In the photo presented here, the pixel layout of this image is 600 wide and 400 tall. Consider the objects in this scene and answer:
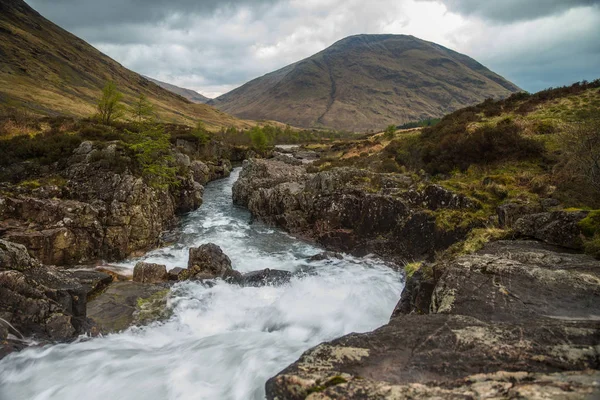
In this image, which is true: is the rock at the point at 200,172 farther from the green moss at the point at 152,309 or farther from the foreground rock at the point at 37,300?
the foreground rock at the point at 37,300

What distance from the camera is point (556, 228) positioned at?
951 cm

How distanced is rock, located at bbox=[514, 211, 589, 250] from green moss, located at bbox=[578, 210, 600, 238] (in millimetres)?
124

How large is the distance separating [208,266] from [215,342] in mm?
5947

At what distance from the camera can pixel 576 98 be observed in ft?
102

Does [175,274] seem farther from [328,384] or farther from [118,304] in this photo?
[328,384]

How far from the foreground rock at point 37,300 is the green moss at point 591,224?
51.4ft

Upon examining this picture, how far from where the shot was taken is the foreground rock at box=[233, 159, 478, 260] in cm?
1802

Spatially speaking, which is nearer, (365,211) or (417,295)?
(417,295)

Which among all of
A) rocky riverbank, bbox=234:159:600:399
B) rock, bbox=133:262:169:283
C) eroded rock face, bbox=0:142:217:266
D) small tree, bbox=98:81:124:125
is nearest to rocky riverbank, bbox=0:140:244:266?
eroded rock face, bbox=0:142:217:266

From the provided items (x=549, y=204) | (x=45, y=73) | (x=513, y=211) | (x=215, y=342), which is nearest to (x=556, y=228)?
(x=513, y=211)

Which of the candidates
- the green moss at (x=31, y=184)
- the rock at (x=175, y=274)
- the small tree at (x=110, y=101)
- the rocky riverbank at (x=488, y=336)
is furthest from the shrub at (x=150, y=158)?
the rocky riverbank at (x=488, y=336)

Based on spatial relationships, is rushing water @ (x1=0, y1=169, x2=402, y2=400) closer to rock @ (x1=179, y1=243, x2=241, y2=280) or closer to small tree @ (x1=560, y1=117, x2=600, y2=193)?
rock @ (x1=179, y1=243, x2=241, y2=280)

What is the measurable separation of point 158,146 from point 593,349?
25395 millimetres

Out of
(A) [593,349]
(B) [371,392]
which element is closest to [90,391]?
(B) [371,392]
